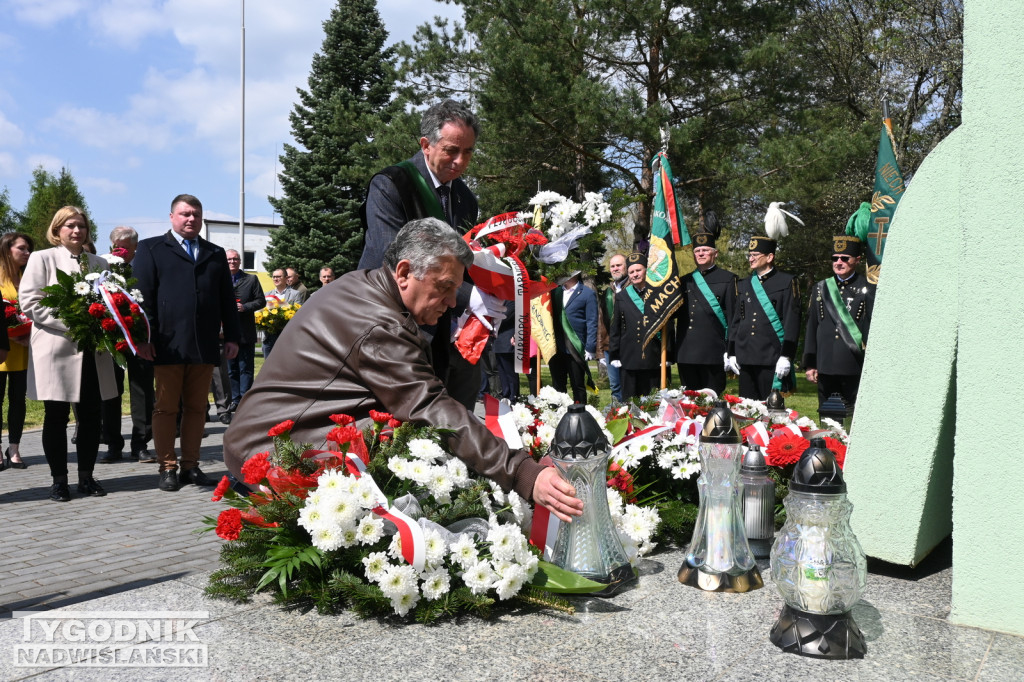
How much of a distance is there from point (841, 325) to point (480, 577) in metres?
6.02

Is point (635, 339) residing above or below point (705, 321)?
below

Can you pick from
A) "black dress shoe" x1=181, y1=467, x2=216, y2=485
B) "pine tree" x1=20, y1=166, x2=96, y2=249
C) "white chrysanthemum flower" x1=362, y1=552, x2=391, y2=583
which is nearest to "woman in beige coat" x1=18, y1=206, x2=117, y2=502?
"black dress shoe" x1=181, y1=467, x2=216, y2=485

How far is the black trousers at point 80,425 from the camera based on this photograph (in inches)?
245

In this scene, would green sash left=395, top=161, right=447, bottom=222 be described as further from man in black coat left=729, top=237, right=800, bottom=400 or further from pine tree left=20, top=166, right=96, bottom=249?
pine tree left=20, top=166, right=96, bottom=249

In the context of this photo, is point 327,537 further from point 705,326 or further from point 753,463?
point 705,326

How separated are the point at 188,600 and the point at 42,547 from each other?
222 centimetres

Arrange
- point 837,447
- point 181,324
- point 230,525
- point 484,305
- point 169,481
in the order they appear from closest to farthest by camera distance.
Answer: point 230,525
point 484,305
point 837,447
point 181,324
point 169,481

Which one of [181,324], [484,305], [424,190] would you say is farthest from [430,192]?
[181,324]

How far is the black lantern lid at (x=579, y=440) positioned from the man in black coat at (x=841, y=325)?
17.1ft

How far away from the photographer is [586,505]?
3.40m

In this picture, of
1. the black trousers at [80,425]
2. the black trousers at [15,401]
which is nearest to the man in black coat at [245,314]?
the black trousers at [15,401]

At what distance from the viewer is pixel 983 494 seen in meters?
3.11

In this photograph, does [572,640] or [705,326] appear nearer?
[572,640]

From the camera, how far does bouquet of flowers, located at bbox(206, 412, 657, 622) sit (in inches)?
120
